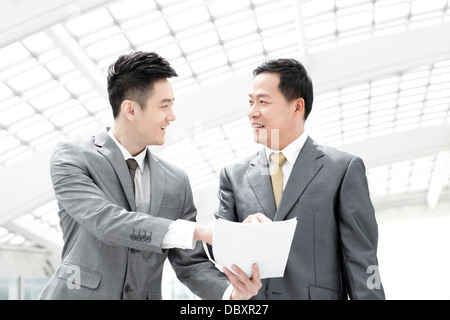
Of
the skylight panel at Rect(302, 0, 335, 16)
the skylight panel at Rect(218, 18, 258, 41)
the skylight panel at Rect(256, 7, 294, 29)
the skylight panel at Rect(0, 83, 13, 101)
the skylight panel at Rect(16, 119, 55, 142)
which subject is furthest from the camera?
the skylight panel at Rect(16, 119, 55, 142)

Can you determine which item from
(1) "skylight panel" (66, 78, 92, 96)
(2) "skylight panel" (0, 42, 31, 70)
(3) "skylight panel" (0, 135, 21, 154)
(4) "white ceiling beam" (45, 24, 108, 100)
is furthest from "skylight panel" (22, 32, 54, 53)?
(3) "skylight panel" (0, 135, 21, 154)

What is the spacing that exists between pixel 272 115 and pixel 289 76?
1.15ft

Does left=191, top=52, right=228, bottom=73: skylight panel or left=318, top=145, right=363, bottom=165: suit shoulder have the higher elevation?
left=191, top=52, right=228, bottom=73: skylight panel

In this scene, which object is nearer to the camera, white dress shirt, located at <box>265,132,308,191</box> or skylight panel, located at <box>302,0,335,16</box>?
white dress shirt, located at <box>265,132,308,191</box>

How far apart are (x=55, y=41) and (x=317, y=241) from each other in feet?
Result: 61.8

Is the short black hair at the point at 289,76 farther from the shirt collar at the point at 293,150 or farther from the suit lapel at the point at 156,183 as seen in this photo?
the suit lapel at the point at 156,183

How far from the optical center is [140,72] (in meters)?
3.95

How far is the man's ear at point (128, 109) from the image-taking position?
3.96 m

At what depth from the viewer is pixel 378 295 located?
3594 mm

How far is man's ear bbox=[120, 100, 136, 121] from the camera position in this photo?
13.0 feet

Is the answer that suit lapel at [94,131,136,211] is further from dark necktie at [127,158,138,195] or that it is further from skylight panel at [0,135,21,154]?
skylight panel at [0,135,21,154]

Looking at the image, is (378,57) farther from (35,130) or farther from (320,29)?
(35,130)

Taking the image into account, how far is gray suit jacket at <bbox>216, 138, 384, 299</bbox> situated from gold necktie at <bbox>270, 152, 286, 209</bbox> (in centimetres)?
5

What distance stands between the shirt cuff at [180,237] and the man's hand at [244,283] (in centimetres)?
30
